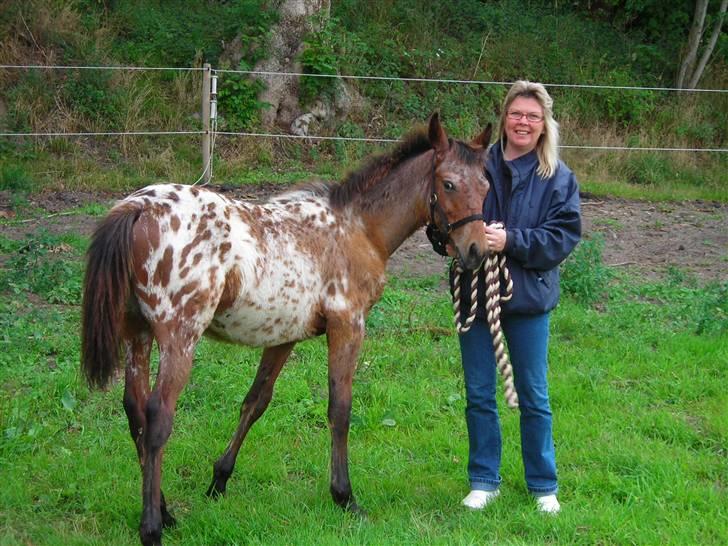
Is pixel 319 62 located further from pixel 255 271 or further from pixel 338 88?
pixel 255 271

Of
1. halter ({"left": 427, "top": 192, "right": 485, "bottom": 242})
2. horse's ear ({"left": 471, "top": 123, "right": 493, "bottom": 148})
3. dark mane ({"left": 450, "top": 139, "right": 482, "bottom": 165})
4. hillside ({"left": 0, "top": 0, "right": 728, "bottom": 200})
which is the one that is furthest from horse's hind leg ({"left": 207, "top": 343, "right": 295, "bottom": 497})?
hillside ({"left": 0, "top": 0, "right": 728, "bottom": 200})

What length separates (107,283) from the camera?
3.73 metres

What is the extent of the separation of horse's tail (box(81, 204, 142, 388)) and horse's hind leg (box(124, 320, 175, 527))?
0.98 feet

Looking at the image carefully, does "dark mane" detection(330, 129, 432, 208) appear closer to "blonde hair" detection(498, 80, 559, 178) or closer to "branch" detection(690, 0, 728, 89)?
"blonde hair" detection(498, 80, 559, 178)

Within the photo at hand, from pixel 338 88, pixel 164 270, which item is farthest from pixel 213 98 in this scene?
pixel 164 270

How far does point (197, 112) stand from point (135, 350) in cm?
956

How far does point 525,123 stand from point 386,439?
2.29 m

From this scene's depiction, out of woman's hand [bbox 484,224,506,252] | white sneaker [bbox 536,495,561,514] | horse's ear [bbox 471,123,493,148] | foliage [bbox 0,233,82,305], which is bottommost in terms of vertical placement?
white sneaker [bbox 536,495,561,514]

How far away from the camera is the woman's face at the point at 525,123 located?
4.20m

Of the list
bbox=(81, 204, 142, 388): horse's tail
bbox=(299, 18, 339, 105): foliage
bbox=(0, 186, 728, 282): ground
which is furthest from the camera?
bbox=(299, 18, 339, 105): foliage

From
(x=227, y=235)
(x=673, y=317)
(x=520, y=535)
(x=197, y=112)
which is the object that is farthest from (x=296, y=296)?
(x=197, y=112)

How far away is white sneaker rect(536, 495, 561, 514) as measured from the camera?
14.5 feet

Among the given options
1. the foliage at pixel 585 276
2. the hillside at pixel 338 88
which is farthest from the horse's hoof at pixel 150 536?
the hillside at pixel 338 88

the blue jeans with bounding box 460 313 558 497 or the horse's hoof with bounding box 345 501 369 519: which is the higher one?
the blue jeans with bounding box 460 313 558 497
